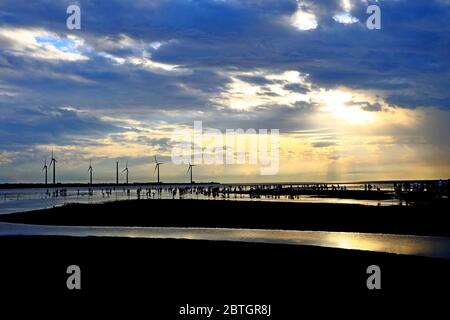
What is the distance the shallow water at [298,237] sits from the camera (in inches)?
1035

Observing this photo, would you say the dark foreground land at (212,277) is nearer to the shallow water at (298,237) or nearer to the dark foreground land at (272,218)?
the shallow water at (298,237)

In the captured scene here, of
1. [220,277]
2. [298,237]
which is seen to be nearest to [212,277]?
[220,277]

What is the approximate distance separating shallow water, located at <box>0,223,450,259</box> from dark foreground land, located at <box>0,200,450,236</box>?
2.90 metres

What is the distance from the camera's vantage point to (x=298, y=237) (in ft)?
106

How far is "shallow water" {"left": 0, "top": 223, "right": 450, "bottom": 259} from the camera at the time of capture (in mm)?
26297

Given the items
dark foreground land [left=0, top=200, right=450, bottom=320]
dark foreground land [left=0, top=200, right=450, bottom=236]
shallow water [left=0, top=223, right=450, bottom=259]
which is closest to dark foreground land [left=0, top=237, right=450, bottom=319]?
dark foreground land [left=0, top=200, right=450, bottom=320]

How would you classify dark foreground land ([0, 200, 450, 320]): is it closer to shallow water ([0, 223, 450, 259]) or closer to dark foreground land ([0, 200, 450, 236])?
shallow water ([0, 223, 450, 259])

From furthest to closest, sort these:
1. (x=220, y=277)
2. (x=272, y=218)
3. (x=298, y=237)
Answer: (x=272, y=218), (x=298, y=237), (x=220, y=277)

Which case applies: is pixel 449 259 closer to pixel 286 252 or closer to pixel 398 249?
pixel 398 249

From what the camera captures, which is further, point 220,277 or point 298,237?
point 298,237

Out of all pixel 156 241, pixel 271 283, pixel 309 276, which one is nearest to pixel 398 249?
pixel 309 276

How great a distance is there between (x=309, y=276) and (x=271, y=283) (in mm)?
1946

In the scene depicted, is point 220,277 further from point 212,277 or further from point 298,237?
point 298,237

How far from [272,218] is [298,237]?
1254cm
